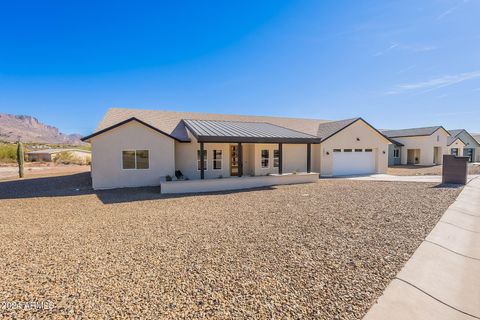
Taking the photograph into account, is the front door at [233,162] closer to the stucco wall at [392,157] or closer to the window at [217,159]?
the window at [217,159]

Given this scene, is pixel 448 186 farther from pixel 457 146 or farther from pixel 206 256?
pixel 457 146

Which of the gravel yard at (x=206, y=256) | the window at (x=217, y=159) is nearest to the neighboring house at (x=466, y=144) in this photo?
the gravel yard at (x=206, y=256)

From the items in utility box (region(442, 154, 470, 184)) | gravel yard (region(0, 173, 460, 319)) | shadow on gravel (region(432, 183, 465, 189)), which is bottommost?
gravel yard (region(0, 173, 460, 319))

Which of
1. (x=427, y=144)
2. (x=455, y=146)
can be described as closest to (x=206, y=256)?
(x=427, y=144)

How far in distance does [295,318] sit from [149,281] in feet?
8.32

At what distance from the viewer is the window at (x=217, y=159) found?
17688mm

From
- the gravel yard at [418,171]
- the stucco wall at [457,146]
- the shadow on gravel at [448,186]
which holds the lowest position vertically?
the shadow on gravel at [448,186]

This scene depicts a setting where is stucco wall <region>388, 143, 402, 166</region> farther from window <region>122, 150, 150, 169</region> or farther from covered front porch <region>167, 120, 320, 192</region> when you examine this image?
window <region>122, 150, 150, 169</region>

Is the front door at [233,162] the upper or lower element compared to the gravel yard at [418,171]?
upper

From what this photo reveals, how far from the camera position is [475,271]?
4844 millimetres

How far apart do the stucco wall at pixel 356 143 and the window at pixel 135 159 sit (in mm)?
14144

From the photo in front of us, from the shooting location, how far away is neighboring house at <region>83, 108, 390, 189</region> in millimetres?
14375

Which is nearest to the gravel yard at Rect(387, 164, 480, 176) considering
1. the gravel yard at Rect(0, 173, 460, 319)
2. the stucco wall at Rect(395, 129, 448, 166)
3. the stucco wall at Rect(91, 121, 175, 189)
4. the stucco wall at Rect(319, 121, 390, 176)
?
the stucco wall at Rect(319, 121, 390, 176)

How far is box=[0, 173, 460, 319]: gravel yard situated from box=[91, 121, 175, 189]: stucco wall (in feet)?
12.9
